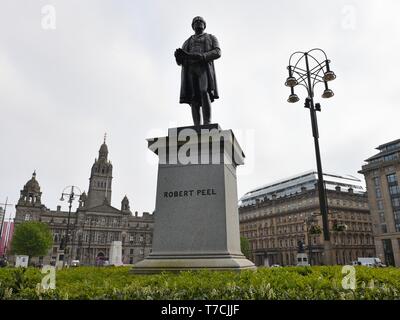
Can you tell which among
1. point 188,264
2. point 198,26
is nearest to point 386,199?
point 198,26

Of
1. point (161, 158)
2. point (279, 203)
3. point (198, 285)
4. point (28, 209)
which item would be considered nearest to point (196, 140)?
point (161, 158)


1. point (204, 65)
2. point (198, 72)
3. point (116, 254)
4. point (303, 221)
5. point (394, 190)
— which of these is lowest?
point (116, 254)

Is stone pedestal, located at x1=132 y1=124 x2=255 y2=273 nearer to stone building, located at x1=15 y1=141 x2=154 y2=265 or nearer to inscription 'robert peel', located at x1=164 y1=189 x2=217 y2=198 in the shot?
inscription 'robert peel', located at x1=164 y1=189 x2=217 y2=198

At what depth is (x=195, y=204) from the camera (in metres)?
6.53

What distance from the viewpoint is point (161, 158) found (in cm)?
718

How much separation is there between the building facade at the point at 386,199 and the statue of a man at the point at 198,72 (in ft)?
191

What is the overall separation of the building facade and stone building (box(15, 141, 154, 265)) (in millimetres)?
74677

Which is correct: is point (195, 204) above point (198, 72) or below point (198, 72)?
below

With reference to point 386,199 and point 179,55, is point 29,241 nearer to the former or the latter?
point 179,55

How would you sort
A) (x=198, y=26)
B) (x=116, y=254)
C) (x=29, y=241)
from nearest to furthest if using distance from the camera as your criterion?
1. (x=198, y=26)
2. (x=116, y=254)
3. (x=29, y=241)

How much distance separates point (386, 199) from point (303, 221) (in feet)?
61.5

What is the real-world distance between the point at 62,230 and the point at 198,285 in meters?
109

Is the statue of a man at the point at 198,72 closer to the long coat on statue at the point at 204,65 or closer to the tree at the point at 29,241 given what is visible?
the long coat on statue at the point at 204,65

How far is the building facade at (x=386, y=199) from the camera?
176ft
